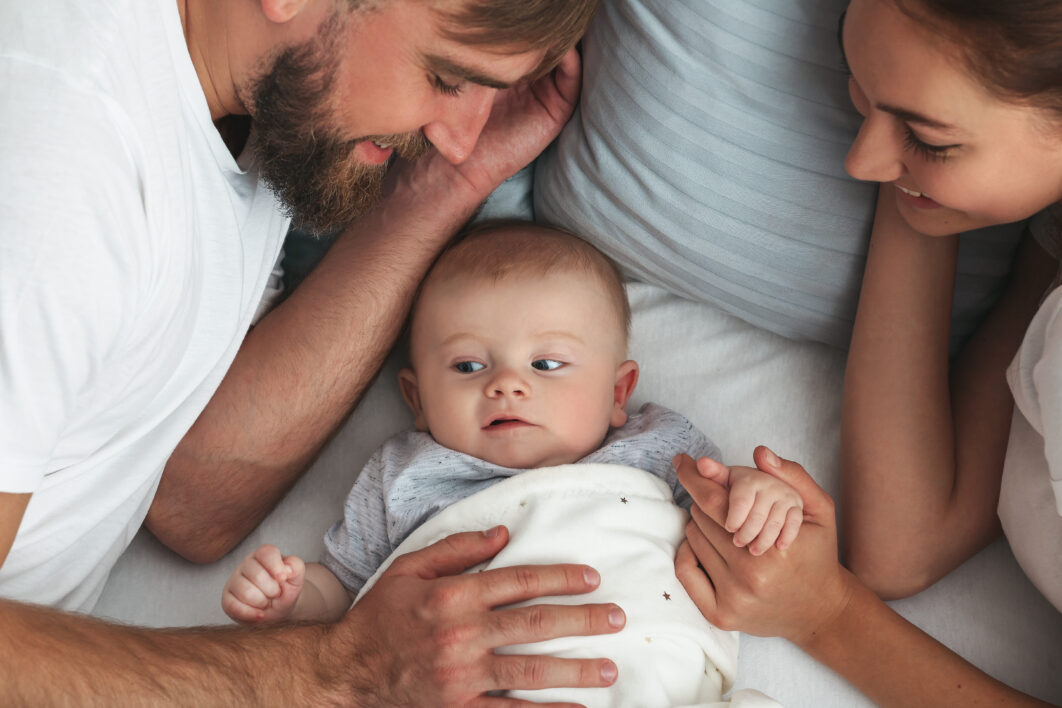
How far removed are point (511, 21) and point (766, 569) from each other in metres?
0.76

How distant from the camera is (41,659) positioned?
108 centimetres

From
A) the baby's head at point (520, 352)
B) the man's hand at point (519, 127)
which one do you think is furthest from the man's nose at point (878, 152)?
the man's hand at point (519, 127)

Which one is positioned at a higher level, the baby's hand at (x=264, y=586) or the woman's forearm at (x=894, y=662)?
the baby's hand at (x=264, y=586)

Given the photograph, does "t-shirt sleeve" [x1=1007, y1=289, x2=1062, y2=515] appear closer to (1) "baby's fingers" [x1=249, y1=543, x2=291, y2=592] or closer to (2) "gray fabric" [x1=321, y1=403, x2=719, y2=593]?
(2) "gray fabric" [x1=321, y1=403, x2=719, y2=593]

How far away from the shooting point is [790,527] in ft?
4.19

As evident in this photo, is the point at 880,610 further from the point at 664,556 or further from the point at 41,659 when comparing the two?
the point at 41,659

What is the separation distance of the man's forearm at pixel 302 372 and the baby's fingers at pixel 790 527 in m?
0.75

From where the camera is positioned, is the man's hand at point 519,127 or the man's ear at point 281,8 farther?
the man's hand at point 519,127

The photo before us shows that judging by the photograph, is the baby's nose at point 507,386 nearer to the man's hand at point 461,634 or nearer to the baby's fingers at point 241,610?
the man's hand at point 461,634

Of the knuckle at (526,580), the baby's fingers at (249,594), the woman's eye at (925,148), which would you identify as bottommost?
the baby's fingers at (249,594)

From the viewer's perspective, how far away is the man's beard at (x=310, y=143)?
1293 mm

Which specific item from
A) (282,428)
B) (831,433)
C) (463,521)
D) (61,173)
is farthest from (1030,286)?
(61,173)

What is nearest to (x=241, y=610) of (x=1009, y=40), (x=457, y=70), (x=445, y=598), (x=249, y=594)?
(x=249, y=594)

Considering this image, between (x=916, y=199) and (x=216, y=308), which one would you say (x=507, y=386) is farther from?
(x=916, y=199)
